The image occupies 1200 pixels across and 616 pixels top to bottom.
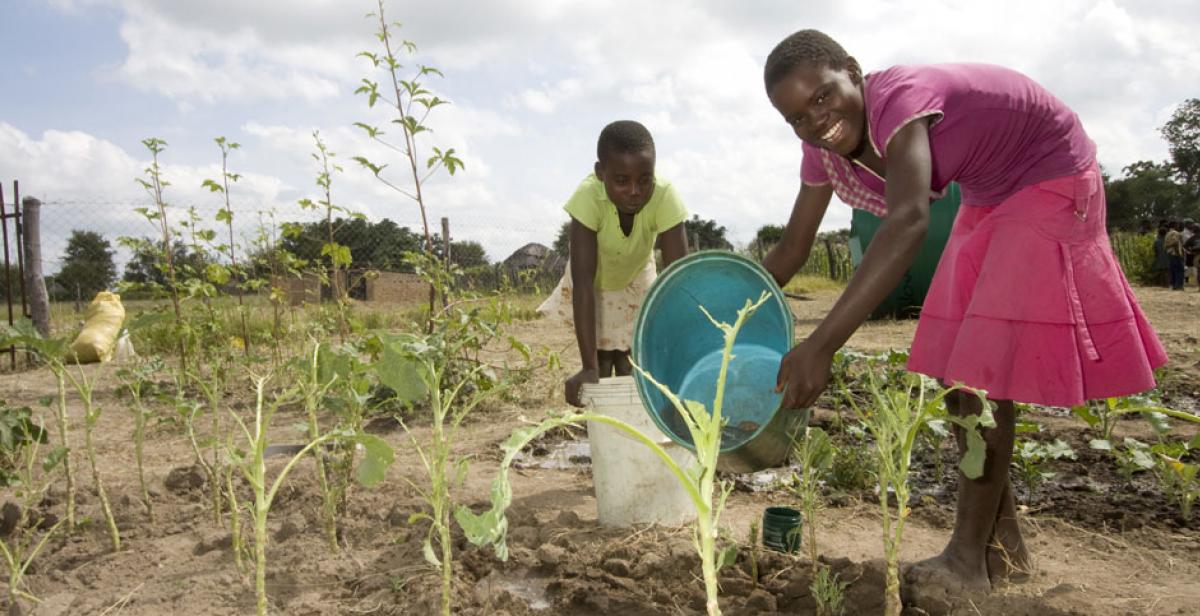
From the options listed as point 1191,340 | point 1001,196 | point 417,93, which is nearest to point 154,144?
point 417,93

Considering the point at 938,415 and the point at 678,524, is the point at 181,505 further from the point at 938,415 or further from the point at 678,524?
the point at 938,415

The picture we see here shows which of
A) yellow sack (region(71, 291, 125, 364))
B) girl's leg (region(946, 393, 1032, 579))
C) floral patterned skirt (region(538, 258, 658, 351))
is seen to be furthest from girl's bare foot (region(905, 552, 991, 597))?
yellow sack (region(71, 291, 125, 364))

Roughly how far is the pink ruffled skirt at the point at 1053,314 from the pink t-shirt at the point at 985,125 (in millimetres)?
55

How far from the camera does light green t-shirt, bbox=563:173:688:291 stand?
2.87 meters

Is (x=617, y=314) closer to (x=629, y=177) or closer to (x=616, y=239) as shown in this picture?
(x=616, y=239)

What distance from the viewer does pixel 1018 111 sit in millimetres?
1677

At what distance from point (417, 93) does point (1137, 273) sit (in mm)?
14729

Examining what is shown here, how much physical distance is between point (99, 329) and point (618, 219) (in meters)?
5.89

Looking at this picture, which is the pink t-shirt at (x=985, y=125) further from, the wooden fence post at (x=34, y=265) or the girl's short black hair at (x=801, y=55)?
the wooden fence post at (x=34, y=265)

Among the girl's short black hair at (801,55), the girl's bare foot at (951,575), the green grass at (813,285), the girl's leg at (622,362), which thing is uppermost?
the girl's short black hair at (801,55)

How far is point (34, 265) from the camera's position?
6852 millimetres

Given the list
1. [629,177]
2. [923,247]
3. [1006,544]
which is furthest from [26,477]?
[923,247]

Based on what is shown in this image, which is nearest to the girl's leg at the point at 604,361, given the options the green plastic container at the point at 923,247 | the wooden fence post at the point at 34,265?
the green plastic container at the point at 923,247

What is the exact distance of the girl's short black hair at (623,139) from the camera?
262 centimetres
